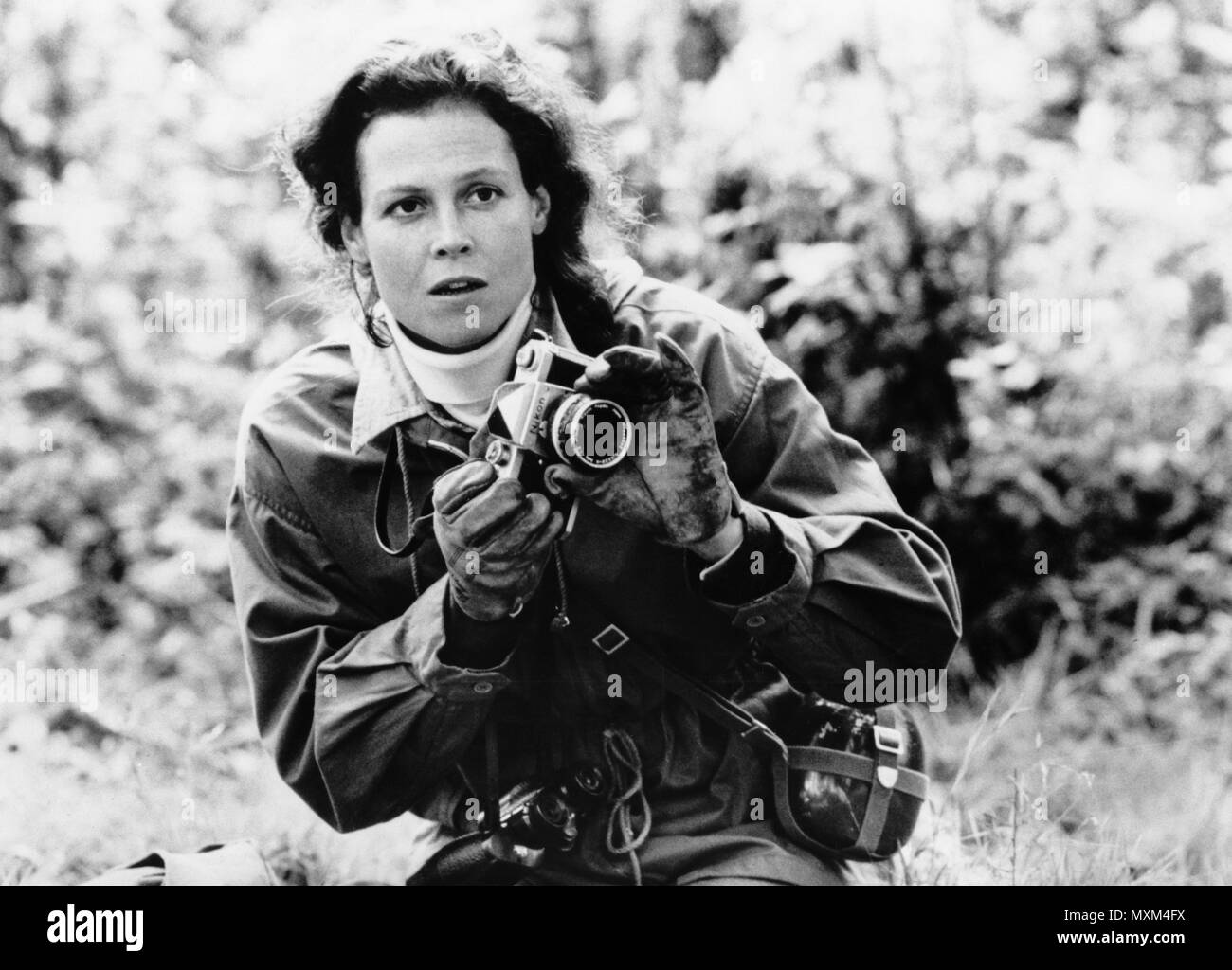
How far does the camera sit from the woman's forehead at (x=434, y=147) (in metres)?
1.93

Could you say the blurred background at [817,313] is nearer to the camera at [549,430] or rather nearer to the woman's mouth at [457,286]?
the woman's mouth at [457,286]

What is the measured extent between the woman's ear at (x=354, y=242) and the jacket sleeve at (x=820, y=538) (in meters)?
0.47

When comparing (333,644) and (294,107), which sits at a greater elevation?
(294,107)

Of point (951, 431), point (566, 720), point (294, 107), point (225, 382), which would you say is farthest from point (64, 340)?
point (951, 431)

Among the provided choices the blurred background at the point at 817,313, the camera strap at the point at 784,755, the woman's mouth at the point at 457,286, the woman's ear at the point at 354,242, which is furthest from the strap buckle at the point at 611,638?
the blurred background at the point at 817,313

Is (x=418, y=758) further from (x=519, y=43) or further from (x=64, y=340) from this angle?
(x=64, y=340)

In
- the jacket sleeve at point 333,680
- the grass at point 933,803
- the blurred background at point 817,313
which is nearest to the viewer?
the jacket sleeve at point 333,680

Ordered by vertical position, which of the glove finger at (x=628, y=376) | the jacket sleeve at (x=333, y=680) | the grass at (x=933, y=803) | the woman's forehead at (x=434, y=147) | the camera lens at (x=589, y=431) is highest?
the woman's forehead at (x=434, y=147)

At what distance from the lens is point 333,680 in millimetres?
1940

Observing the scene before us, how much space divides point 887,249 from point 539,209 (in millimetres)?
826

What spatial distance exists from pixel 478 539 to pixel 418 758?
35 cm

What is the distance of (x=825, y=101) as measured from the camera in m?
2.68

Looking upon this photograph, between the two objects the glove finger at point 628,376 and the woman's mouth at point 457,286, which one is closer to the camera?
the glove finger at point 628,376

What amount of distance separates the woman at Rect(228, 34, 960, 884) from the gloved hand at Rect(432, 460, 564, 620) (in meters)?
0.08
